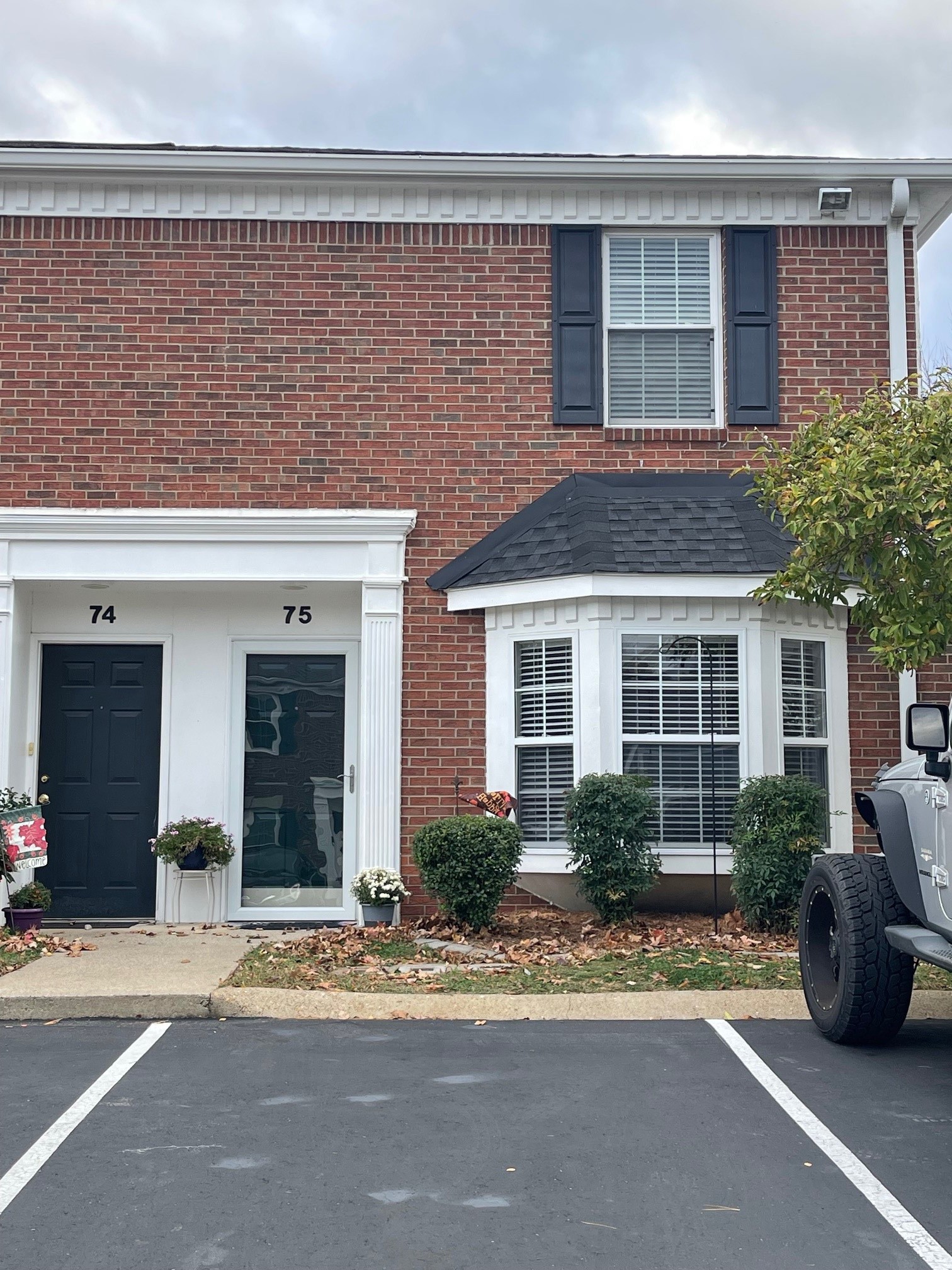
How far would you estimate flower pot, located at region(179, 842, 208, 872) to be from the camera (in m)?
10.2

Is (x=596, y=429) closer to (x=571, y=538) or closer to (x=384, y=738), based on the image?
(x=571, y=538)

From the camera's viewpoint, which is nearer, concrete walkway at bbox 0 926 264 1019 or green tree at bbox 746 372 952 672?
concrete walkway at bbox 0 926 264 1019

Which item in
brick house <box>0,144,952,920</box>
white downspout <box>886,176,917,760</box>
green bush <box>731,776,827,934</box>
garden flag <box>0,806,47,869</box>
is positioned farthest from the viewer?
white downspout <box>886,176,917,760</box>

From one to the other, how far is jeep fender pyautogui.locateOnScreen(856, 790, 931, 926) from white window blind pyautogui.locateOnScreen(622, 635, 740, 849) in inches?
137

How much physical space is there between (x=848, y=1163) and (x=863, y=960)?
5.24ft

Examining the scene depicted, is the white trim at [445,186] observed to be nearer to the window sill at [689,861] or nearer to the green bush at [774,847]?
the green bush at [774,847]

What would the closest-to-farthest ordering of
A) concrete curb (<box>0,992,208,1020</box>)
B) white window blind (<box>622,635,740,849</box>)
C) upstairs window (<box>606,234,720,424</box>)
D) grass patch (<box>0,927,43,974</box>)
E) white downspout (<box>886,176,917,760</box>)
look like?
concrete curb (<box>0,992,208,1020</box>) < grass patch (<box>0,927,43,974</box>) < white window blind (<box>622,635,740,849</box>) < white downspout (<box>886,176,917,760</box>) < upstairs window (<box>606,234,720,424</box>)

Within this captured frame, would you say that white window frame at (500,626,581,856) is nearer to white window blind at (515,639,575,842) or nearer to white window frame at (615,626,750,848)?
white window blind at (515,639,575,842)

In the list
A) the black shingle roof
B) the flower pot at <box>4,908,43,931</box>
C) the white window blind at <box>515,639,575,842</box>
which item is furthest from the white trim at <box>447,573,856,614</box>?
the flower pot at <box>4,908,43,931</box>

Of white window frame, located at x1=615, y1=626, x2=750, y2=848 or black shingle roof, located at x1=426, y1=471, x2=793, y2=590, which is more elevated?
black shingle roof, located at x1=426, y1=471, x2=793, y2=590

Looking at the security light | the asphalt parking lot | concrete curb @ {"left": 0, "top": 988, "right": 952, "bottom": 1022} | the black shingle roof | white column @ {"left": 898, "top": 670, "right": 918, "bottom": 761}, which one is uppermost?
the security light

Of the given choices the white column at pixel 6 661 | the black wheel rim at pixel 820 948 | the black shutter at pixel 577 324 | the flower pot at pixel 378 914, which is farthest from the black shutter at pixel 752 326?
the white column at pixel 6 661

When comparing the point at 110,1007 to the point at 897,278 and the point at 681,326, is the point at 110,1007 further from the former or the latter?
the point at 897,278

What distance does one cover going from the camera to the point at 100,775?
1069 centimetres
